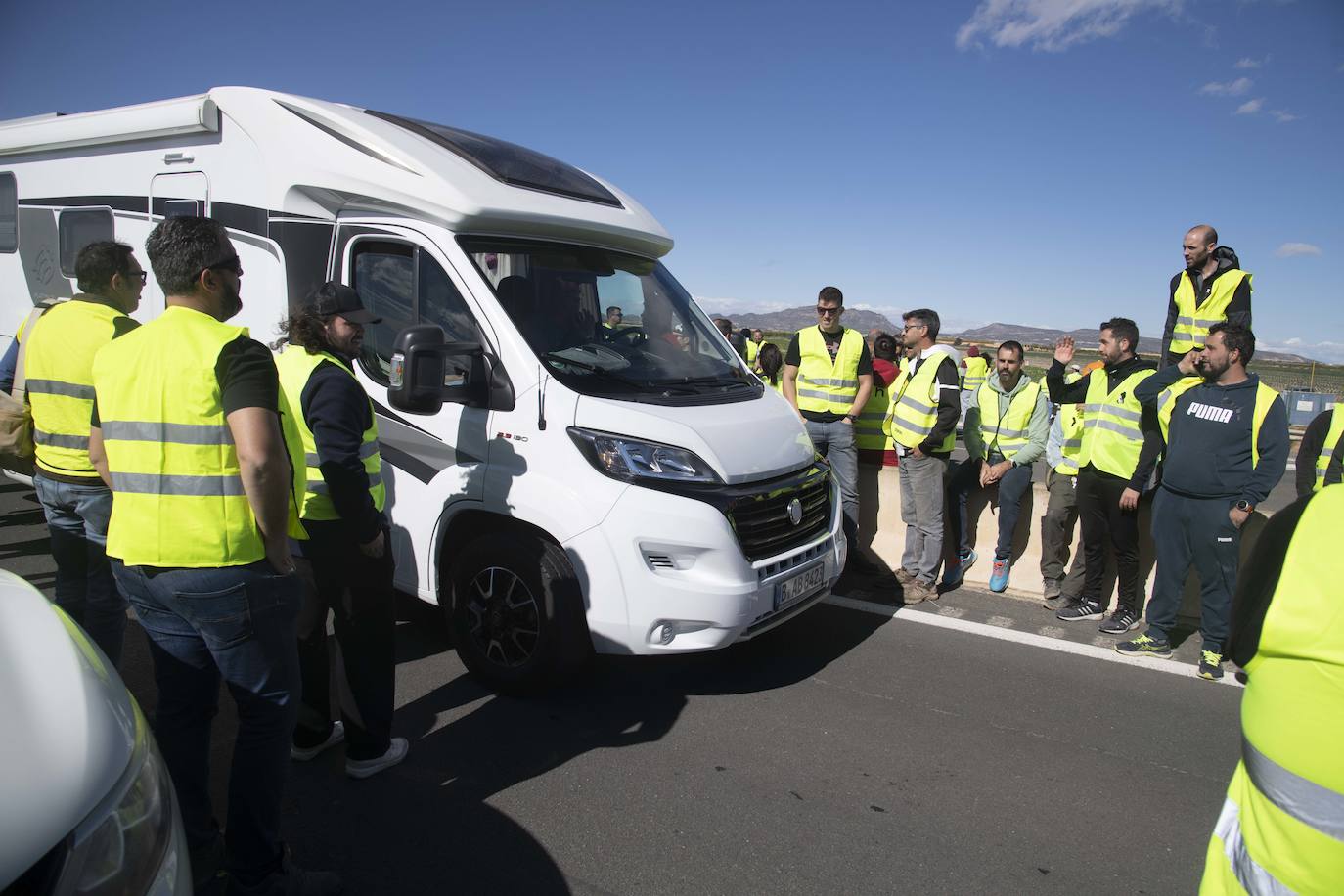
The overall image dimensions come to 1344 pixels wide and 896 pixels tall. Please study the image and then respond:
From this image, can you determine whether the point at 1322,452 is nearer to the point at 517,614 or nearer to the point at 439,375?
the point at 517,614

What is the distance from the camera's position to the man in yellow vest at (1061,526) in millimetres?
5867

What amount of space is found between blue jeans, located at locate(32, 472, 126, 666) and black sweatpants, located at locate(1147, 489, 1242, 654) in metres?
5.76

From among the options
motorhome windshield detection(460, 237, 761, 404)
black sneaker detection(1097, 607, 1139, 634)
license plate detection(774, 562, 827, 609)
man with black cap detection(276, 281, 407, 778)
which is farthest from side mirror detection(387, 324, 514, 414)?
black sneaker detection(1097, 607, 1139, 634)

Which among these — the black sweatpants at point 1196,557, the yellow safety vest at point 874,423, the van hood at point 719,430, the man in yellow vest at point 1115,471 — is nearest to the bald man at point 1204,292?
the man in yellow vest at point 1115,471

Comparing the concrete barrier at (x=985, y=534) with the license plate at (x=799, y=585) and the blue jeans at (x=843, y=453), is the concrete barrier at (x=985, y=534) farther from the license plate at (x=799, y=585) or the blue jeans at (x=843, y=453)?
the license plate at (x=799, y=585)

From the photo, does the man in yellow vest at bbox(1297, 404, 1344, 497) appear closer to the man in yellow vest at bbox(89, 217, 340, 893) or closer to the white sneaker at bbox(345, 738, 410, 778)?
the white sneaker at bbox(345, 738, 410, 778)

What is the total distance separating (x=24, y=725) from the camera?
1.64 metres

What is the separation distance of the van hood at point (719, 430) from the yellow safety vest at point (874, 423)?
2792 mm

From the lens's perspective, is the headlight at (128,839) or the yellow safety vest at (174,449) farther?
the yellow safety vest at (174,449)

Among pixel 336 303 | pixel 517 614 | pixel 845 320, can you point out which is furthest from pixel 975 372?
pixel 336 303

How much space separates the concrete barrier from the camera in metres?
5.79

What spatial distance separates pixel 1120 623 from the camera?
541 cm

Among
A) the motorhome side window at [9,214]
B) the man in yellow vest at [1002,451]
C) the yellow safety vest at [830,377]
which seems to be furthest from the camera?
the motorhome side window at [9,214]

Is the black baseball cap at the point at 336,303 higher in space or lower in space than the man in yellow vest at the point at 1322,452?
higher
